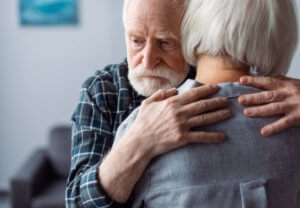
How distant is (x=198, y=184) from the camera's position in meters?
0.84

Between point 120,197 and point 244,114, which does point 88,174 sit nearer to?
point 120,197

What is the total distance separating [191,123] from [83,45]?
3.15m

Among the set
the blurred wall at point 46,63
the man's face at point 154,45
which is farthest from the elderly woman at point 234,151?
the blurred wall at point 46,63

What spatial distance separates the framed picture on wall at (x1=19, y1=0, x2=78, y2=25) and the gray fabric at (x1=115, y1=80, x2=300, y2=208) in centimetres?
319

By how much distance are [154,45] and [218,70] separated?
17 centimetres

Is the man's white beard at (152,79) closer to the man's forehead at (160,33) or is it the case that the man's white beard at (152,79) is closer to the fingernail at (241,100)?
the man's forehead at (160,33)

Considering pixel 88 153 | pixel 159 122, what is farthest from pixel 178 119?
pixel 88 153

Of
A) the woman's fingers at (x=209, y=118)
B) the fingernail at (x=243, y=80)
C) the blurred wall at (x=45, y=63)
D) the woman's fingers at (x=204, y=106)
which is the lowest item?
the blurred wall at (x=45, y=63)

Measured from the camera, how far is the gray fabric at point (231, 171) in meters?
0.85

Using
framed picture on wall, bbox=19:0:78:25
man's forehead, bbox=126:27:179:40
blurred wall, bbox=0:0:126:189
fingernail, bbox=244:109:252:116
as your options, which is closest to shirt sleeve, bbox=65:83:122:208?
man's forehead, bbox=126:27:179:40

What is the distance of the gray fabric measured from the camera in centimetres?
85

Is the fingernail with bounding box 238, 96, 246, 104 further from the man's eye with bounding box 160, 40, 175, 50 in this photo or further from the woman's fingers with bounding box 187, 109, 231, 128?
the man's eye with bounding box 160, 40, 175, 50

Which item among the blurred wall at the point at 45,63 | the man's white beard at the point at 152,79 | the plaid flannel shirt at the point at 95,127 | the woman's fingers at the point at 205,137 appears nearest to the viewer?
the woman's fingers at the point at 205,137

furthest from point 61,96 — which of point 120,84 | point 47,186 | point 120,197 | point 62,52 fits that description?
point 120,197
